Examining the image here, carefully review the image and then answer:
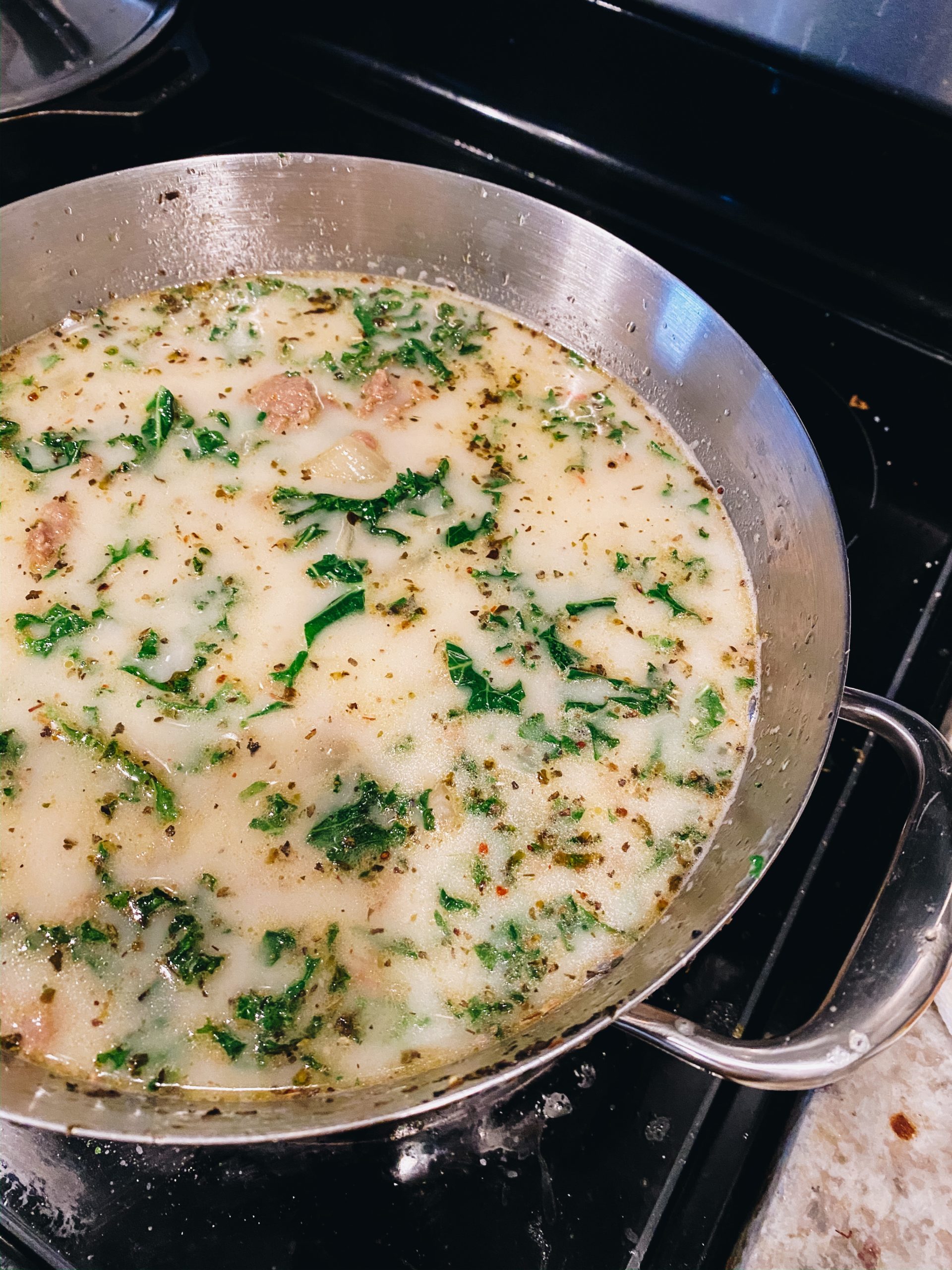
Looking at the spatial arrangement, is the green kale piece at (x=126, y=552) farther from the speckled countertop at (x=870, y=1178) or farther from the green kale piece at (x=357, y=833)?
the speckled countertop at (x=870, y=1178)

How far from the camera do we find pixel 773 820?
5.46 feet

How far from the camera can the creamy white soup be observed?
1668 mm

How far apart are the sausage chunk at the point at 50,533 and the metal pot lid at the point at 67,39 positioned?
1266 millimetres

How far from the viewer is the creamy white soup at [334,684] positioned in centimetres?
167

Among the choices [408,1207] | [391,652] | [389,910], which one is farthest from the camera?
[391,652]

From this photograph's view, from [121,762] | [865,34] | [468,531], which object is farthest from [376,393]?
[865,34]

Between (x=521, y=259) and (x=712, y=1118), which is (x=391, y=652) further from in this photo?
(x=521, y=259)

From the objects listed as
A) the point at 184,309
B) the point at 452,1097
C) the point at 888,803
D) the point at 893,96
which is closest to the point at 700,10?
the point at 893,96

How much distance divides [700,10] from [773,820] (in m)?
2.23

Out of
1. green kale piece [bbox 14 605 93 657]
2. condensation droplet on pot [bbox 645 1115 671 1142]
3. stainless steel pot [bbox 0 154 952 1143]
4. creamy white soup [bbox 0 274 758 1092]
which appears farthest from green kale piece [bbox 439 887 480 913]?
green kale piece [bbox 14 605 93 657]

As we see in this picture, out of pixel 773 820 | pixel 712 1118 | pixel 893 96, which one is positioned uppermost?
pixel 893 96

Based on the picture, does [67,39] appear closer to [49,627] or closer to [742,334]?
[49,627]

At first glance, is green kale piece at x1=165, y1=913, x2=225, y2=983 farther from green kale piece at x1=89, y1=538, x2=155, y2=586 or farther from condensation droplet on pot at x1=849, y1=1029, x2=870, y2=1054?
condensation droplet on pot at x1=849, y1=1029, x2=870, y2=1054

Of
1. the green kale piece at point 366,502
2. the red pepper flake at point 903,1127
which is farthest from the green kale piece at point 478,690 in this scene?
the red pepper flake at point 903,1127
